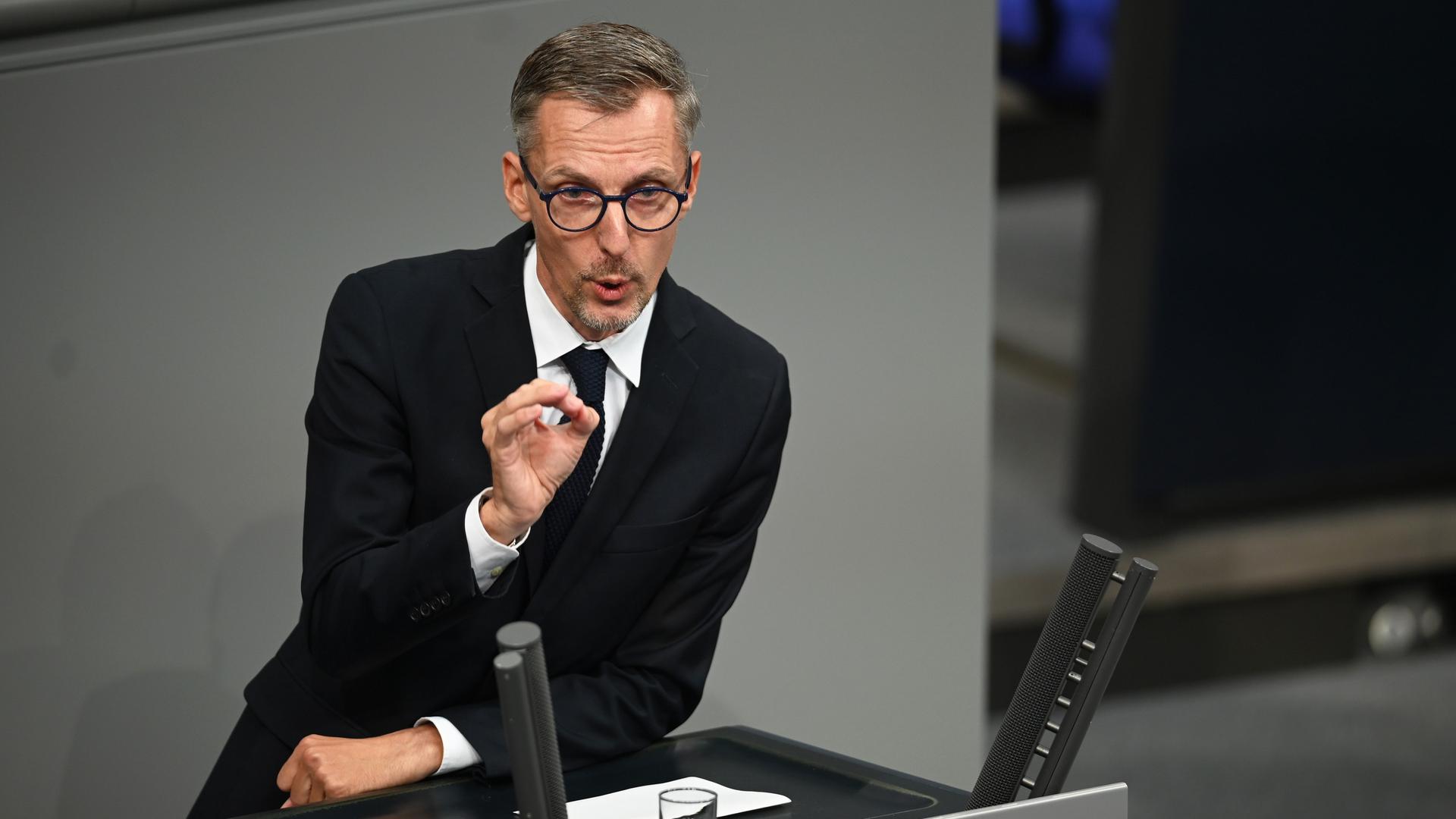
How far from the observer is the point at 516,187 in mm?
2066

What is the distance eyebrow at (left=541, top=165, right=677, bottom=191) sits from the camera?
6.43 feet

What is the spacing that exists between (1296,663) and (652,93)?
4.84 m

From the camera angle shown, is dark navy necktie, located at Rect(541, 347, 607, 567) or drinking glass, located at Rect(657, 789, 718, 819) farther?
dark navy necktie, located at Rect(541, 347, 607, 567)

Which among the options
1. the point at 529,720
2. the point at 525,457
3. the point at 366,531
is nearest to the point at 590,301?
the point at 525,457

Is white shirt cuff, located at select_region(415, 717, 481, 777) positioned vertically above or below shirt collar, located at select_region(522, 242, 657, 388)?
below

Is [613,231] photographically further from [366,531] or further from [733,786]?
[733,786]

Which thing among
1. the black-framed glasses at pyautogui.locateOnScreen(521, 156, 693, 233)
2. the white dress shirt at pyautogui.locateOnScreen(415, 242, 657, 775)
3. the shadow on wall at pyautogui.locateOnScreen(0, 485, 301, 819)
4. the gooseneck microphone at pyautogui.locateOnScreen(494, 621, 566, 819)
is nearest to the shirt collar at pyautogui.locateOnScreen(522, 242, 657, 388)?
the white dress shirt at pyautogui.locateOnScreen(415, 242, 657, 775)

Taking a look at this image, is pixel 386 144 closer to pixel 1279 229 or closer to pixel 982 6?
pixel 982 6

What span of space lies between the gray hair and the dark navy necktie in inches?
10.0

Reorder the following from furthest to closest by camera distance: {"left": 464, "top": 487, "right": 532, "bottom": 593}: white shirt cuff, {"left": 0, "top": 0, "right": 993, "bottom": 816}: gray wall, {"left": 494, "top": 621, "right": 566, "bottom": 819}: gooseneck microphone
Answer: {"left": 0, "top": 0, "right": 993, "bottom": 816}: gray wall
{"left": 464, "top": 487, "right": 532, "bottom": 593}: white shirt cuff
{"left": 494, "top": 621, "right": 566, "bottom": 819}: gooseneck microphone

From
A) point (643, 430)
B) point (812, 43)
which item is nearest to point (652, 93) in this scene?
point (643, 430)

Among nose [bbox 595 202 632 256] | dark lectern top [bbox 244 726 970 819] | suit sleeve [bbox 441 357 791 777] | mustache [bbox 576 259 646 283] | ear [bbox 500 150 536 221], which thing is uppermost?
ear [bbox 500 150 536 221]

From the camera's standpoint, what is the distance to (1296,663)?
6.18 metres

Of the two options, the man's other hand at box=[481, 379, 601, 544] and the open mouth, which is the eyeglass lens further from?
the man's other hand at box=[481, 379, 601, 544]
